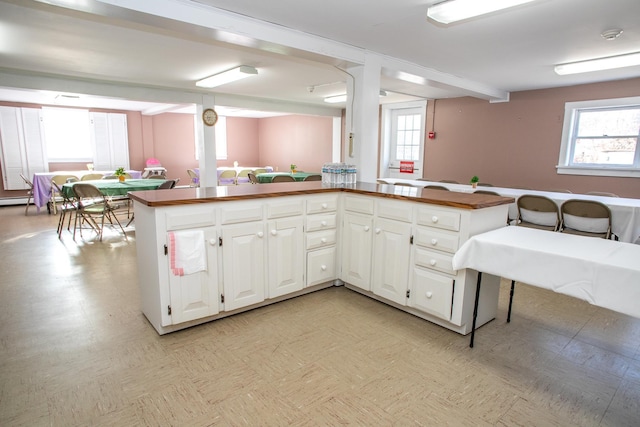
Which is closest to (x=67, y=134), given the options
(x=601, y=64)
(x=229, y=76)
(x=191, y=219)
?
(x=229, y=76)

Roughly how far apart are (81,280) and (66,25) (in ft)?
7.81

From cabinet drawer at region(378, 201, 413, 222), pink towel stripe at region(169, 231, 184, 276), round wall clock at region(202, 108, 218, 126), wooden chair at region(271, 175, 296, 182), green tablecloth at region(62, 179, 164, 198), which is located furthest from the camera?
wooden chair at region(271, 175, 296, 182)

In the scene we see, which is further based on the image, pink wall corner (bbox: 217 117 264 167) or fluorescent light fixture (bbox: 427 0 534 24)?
pink wall corner (bbox: 217 117 264 167)

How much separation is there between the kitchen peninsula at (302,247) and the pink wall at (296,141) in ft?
20.2

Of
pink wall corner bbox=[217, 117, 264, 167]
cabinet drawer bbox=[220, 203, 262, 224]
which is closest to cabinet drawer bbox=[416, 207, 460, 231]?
cabinet drawer bbox=[220, 203, 262, 224]

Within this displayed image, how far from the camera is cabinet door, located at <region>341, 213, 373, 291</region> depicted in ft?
9.93

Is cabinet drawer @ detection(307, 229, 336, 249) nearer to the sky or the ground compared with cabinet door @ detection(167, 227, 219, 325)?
nearer to the sky

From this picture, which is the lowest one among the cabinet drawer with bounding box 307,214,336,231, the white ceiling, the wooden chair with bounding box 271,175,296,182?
the cabinet drawer with bounding box 307,214,336,231

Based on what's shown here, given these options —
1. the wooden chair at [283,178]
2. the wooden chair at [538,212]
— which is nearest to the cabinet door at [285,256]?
the wooden chair at [538,212]

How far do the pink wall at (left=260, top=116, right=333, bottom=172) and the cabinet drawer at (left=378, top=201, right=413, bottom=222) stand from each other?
628 centimetres

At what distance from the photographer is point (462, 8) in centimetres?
244

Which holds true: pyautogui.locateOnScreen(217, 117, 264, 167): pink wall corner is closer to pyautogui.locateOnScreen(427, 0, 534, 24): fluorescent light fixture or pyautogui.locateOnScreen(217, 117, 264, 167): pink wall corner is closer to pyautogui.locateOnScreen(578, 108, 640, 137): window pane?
pyautogui.locateOnScreen(578, 108, 640, 137): window pane

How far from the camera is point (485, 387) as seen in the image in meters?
1.93

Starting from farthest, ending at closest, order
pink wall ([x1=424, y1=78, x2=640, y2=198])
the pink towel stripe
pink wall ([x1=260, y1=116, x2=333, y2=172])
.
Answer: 1. pink wall ([x1=260, y1=116, x2=333, y2=172])
2. pink wall ([x1=424, y1=78, x2=640, y2=198])
3. the pink towel stripe
